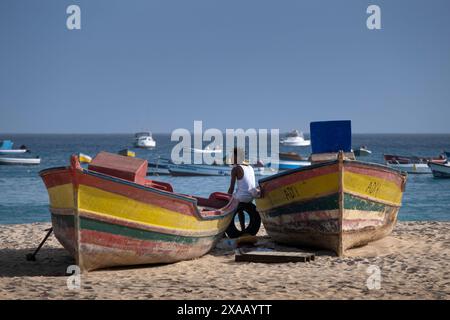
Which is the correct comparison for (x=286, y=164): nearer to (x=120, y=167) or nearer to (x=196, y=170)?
(x=196, y=170)

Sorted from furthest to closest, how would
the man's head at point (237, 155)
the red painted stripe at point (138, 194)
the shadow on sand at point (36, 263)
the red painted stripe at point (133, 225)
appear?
the man's head at point (237, 155)
the shadow on sand at point (36, 263)
the red painted stripe at point (133, 225)
the red painted stripe at point (138, 194)

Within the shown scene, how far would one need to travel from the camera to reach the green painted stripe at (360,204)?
37.2 feet

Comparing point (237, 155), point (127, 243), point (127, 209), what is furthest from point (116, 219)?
point (237, 155)

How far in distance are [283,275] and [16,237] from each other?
23.4 ft

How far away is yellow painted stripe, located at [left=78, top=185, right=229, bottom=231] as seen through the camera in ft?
31.7

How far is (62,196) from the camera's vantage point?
1009 cm

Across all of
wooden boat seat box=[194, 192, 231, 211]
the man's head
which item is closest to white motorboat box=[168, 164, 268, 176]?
wooden boat seat box=[194, 192, 231, 211]

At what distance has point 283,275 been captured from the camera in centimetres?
989

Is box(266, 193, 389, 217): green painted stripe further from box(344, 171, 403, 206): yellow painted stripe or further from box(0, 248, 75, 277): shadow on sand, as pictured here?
box(0, 248, 75, 277): shadow on sand

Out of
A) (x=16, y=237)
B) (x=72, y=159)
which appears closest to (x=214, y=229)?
(x=72, y=159)

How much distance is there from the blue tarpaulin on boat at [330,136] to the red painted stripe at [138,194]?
3.10 m

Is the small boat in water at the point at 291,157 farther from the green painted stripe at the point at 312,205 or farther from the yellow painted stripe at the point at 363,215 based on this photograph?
the green painted stripe at the point at 312,205

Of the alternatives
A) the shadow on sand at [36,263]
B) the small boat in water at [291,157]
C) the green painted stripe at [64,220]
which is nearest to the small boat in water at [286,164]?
the small boat in water at [291,157]

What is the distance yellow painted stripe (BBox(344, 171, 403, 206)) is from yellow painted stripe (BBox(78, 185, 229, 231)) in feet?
8.89
